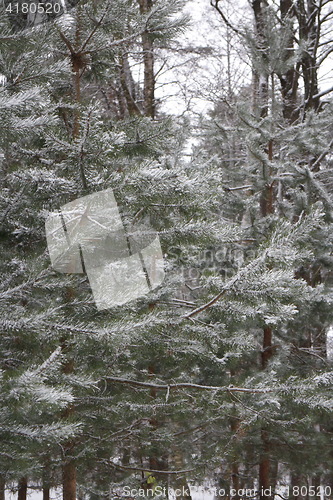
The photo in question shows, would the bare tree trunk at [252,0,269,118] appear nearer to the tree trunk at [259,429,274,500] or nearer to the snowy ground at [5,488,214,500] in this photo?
the tree trunk at [259,429,274,500]

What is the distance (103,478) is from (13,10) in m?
6.90

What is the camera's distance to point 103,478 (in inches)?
308

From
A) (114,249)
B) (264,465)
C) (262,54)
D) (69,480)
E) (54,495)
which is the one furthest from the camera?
(54,495)

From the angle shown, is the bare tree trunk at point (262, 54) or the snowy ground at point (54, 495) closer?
the bare tree trunk at point (262, 54)

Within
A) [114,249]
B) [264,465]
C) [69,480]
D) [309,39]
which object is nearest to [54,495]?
[264,465]

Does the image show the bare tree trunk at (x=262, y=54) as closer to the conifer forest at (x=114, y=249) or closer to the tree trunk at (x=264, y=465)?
the conifer forest at (x=114, y=249)

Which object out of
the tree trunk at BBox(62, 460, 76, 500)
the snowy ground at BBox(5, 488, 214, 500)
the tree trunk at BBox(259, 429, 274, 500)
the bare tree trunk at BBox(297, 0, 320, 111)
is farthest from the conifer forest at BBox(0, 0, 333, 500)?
the snowy ground at BBox(5, 488, 214, 500)

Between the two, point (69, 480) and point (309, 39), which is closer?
point (69, 480)

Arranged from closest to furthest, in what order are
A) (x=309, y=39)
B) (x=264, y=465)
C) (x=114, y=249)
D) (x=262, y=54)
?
(x=114, y=249)
(x=262, y=54)
(x=264, y=465)
(x=309, y=39)

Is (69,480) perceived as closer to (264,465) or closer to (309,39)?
(264,465)

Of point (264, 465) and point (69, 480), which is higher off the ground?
point (69, 480)

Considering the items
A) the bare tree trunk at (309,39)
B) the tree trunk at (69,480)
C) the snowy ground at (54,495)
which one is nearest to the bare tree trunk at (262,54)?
the bare tree trunk at (309,39)

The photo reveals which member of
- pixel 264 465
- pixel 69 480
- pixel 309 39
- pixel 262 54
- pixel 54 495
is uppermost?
pixel 309 39

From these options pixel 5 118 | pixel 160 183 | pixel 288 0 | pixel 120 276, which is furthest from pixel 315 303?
pixel 288 0
